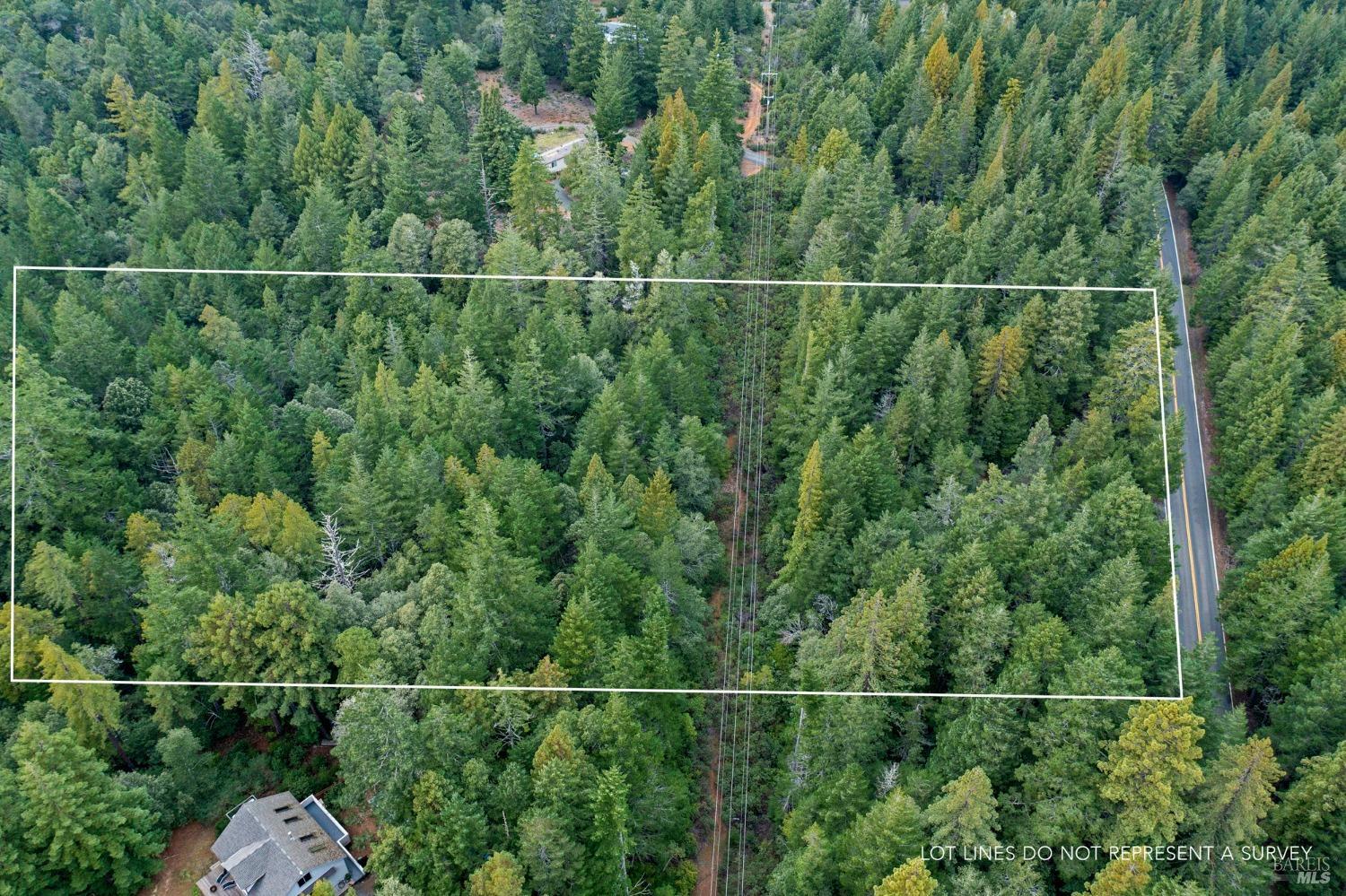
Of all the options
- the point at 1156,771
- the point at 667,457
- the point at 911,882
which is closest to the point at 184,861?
the point at 911,882

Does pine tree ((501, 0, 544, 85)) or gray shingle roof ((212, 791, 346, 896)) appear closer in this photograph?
gray shingle roof ((212, 791, 346, 896))

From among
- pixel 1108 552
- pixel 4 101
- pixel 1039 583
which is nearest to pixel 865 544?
pixel 1039 583

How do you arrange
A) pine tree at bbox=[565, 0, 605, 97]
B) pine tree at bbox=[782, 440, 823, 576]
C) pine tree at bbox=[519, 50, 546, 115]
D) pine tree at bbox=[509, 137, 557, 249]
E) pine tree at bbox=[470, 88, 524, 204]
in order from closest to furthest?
1. pine tree at bbox=[782, 440, 823, 576]
2. pine tree at bbox=[509, 137, 557, 249]
3. pine tree at bbox=[470, 88, 524, 204]
4. pine tree at bbox=[519, 50, 546, 115]
5. pine tree at bbox=[565, 0, 605, 97]

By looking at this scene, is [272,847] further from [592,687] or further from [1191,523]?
[1191,523]

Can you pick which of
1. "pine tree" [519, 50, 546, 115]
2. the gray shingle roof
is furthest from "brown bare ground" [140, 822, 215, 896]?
"pine tree" [519, 50, 546, 115]

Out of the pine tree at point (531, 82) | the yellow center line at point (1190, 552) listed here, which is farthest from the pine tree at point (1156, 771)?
the pine tree at point (531, 82)

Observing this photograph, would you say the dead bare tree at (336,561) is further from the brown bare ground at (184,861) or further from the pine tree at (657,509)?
the pine tree at (657,509)

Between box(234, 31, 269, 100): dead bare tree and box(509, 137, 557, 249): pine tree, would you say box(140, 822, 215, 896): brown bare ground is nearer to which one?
box(509, 137, 557, 249): pine tree
